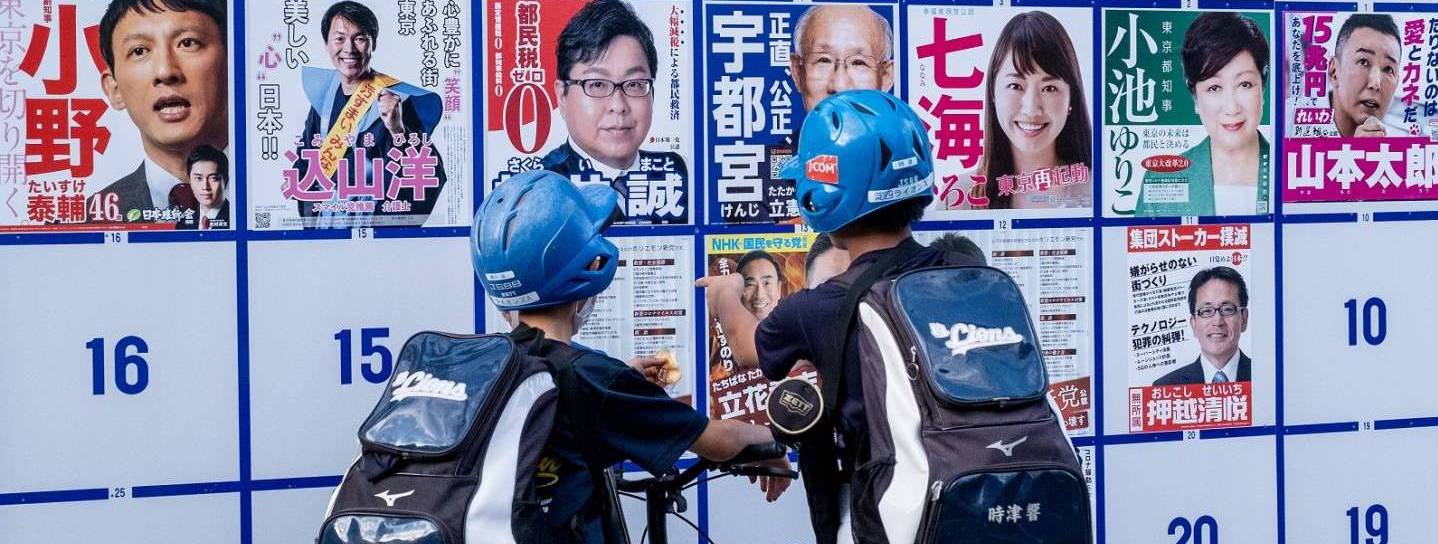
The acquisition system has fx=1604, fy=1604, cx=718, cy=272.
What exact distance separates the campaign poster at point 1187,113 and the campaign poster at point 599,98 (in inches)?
60.2

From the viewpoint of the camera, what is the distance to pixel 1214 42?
5.70m

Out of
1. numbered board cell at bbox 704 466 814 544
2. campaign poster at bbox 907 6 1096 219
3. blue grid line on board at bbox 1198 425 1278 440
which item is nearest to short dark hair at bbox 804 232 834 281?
campaign poster at bbox 907 6 1096 219

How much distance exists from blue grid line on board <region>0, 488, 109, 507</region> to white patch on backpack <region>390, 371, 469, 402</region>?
1.93 m

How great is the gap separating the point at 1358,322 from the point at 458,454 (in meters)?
3.91

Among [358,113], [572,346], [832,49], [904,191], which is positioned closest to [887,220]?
[904,191]

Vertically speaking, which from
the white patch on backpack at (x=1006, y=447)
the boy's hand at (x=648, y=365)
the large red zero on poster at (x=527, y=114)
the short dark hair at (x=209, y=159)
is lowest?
the white patch on backpack at (x=1006, y=447)

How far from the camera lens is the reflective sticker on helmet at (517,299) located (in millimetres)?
3549

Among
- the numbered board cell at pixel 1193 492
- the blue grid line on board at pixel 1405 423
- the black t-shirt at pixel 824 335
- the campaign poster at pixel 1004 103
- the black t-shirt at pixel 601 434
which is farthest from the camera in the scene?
the blue grid line on board at pixel 1405 423

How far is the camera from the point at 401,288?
5.05 m

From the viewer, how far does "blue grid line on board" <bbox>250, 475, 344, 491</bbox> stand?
500cm

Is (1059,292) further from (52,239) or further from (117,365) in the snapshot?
(52,239)

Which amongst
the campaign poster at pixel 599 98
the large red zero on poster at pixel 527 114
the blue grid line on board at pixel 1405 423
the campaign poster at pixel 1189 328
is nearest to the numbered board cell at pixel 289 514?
the campaign poster at pixel 599 98

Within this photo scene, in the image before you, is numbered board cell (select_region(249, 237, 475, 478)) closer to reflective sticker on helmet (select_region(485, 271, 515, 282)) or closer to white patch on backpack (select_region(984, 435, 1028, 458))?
reflective sticker on helmet (select_region(485, 271, 515, 282))

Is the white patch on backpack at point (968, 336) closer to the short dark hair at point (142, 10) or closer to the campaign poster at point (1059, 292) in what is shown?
the campaign poster at point (1059, 292)
